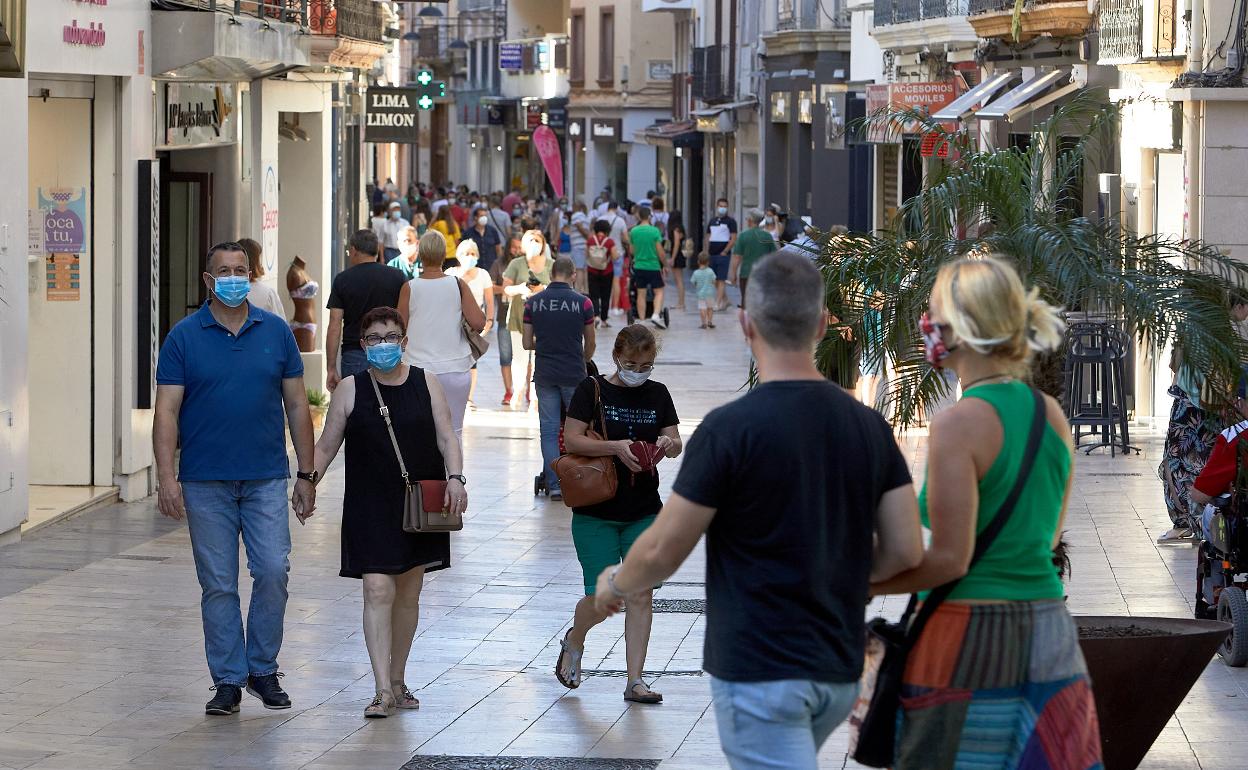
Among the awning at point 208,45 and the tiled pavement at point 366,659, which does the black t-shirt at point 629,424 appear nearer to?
the tiled pavement at point 366,659

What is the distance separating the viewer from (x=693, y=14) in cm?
5912

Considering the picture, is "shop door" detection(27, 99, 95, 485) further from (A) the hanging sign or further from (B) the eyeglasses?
(A) the hanging sign

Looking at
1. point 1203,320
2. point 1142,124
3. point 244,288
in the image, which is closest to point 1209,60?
point 1142,124

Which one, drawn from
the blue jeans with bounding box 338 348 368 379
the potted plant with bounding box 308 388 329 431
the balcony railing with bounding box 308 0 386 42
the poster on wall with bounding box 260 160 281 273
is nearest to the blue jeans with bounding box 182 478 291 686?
the blue jeans with bounding box 338 348 368 379

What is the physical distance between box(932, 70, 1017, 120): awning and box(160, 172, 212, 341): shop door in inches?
473

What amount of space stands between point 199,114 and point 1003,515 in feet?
41.2

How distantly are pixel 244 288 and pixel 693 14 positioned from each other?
52223 millimetres

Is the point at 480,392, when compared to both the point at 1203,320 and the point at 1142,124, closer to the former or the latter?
the point at 1142,124

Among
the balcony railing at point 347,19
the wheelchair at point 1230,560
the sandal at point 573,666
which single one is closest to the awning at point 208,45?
the balcony railing at point 347,19

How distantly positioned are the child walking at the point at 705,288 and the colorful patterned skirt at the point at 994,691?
88.6 ft

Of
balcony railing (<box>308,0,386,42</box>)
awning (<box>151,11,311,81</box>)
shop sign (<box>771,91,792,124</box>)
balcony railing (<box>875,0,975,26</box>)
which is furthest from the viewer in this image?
shop sign (<box>771,91,792,124</box>)

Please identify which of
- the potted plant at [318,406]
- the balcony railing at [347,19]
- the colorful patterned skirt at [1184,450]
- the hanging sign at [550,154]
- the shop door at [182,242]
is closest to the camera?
the colorful patterned skirt at [1184,450]

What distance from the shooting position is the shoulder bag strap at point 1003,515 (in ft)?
15.0

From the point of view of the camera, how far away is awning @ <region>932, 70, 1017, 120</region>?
26.3m
